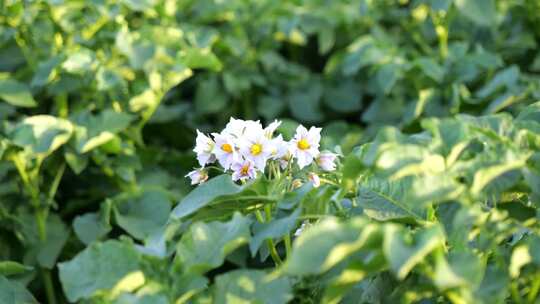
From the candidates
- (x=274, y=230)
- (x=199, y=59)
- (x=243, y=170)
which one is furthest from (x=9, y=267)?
(x=199, y=59)

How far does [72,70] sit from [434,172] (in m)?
1.52

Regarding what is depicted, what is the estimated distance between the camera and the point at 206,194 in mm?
1556

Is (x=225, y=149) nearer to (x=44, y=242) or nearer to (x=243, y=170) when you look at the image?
(x=243, y=170)

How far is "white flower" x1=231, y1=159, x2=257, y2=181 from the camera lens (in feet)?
5.48

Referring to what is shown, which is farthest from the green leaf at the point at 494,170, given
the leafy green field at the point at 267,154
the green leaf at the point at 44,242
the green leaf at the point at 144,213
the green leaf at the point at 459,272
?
the green leaf at the point at 44,242

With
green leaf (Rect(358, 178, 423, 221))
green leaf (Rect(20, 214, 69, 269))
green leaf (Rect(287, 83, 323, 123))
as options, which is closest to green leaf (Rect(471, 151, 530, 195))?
green leaf (Rect(358, 178, 423, 221))

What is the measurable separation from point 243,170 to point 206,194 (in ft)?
0.49

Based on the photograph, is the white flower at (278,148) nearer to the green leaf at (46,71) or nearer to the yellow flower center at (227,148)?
the yellow flower center at (227,148)

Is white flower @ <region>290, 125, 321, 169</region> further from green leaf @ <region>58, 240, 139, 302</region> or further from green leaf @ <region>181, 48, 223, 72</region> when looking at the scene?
green leaf @ <region>181, 48, 223, 72</region>

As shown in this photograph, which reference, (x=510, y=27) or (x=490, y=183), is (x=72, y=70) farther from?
(x=510, y=27)

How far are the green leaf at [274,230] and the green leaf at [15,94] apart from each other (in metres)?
1.35

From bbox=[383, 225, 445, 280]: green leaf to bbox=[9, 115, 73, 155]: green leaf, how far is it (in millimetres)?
1374

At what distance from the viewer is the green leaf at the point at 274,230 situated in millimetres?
1456

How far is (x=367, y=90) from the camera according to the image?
3523 millimetres
